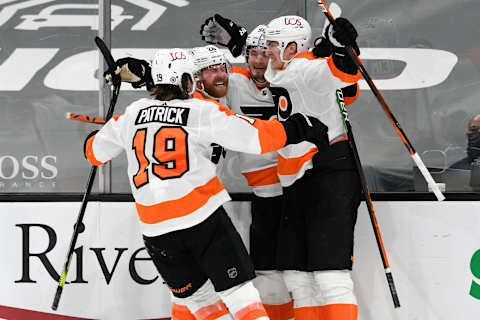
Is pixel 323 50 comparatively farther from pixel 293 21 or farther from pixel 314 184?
pixel 314 184

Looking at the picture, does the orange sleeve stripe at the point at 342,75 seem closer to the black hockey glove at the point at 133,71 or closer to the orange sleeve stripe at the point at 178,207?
the orange sleeve stripe at the point at 178,207

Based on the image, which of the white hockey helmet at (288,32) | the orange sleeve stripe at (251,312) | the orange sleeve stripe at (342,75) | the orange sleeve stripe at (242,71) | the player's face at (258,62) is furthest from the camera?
the orange sleeve stripe at (242,71)

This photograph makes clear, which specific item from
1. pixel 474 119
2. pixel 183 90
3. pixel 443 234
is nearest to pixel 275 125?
pixel 183 90

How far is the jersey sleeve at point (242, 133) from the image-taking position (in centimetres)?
204

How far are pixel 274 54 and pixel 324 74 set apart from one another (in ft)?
0.79

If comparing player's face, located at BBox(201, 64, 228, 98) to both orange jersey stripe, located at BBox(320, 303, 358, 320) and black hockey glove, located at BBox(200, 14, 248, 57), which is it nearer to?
black hockey glove, located at BBox(200, 14, 248, 57)

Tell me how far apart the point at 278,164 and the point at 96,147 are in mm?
754

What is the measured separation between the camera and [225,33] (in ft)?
8.81

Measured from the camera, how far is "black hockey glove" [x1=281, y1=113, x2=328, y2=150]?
2098 mm

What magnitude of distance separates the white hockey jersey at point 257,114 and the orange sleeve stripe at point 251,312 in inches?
26.2

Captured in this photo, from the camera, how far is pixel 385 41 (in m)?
2.94

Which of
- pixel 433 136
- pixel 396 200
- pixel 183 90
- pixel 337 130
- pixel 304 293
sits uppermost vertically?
pixel 183 90

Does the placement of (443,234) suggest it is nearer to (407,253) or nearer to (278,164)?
(407,253)

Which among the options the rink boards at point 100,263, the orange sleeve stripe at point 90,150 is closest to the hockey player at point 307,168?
the rink boards at point 100,263
